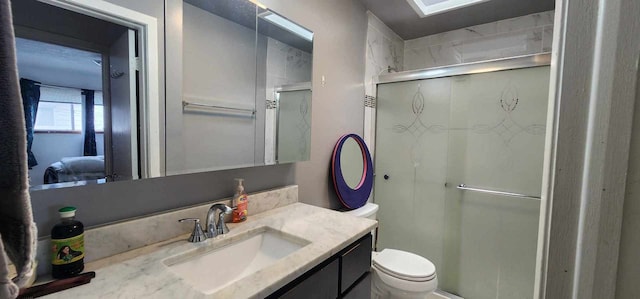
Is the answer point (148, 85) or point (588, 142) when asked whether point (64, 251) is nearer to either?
A: point (148, 85)

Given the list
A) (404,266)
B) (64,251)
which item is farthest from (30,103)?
(404,266)

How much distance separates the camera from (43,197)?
0.78m

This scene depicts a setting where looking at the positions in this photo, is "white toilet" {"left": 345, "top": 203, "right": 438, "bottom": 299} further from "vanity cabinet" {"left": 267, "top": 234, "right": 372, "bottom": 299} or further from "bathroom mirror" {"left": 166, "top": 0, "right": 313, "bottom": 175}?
"bathroom mirror" {"left": 166, "top": 0, "right": 313, "bottom": 175}

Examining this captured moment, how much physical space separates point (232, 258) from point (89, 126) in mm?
667

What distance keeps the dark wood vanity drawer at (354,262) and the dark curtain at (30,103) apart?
1024 mm

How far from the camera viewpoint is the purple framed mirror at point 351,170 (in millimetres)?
1849

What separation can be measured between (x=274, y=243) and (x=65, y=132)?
81 centimetres

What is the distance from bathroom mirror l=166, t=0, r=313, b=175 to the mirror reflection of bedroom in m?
0.17

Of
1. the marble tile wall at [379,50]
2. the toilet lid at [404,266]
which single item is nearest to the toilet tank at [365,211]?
the toilet lid at [404,266]

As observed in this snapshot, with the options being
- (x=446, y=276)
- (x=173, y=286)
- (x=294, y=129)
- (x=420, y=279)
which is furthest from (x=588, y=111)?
(x=446, y=276)

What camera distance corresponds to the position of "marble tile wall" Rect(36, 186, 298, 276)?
78 cm

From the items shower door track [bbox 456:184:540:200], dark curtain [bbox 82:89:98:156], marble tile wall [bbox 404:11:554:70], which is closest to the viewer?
dark curtain [bbox 82:89:98:156]

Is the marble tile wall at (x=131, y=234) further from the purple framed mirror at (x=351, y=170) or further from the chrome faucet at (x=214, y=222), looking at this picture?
the purple framed mirror at (x=351, y=170)

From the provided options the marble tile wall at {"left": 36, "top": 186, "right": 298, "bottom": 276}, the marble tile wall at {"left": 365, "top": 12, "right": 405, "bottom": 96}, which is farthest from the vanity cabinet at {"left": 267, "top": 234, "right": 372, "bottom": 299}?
the marble tile wall at {"left": 365, "top": 12, "right": 405, "bottom": 96}
